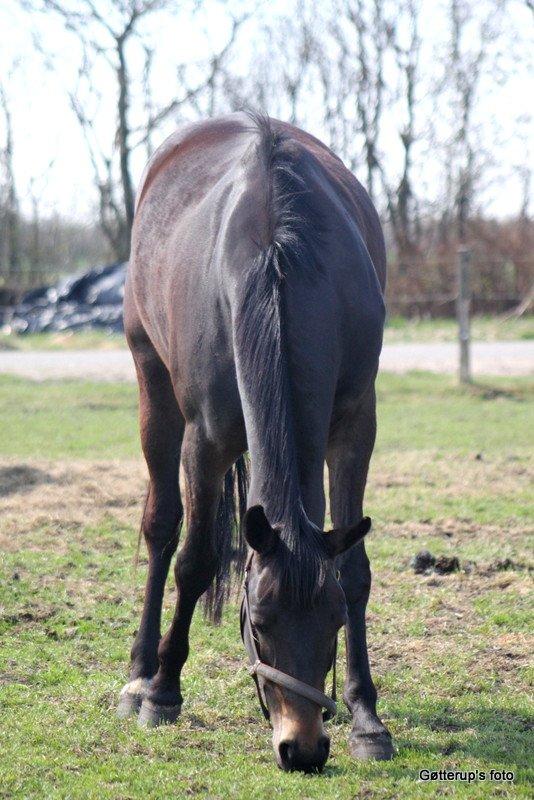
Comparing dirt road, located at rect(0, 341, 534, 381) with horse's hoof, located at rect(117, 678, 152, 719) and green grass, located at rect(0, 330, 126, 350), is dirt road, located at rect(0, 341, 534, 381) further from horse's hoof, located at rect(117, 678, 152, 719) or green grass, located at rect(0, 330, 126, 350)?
horse's hoof, located at rect(117, 678, 152, 719)

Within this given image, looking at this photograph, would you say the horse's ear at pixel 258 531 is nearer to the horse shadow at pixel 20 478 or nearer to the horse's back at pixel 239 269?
the horse's back at pixel 239 269

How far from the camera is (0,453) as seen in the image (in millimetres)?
8945

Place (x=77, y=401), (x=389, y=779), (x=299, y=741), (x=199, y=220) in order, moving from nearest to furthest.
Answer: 1. (x=299, y=741)
2. (x=389, y=779)
3. (x=199, y=220)
4. (x=77, y=401)

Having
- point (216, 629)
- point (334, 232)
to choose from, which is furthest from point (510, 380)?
point (334, 232)

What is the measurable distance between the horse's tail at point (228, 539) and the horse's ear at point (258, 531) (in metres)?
1.24

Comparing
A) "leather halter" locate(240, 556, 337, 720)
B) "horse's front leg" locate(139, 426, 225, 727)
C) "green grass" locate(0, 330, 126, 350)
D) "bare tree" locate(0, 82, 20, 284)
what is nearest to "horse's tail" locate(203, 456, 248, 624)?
"horse's front leg" locate(139, 426, 225, 727)

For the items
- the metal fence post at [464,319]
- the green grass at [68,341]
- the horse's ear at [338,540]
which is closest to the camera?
the horse's ear at [338,540]

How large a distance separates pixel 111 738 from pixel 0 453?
5936 mm

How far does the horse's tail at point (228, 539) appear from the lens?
12.7 feet

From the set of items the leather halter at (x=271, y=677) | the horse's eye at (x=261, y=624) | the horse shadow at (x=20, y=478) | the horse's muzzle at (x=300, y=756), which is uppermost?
the horse's eye at (x=261, y=624)

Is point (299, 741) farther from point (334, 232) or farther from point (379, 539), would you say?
point (379, 539)

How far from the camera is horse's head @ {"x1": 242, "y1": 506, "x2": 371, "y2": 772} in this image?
8.25 feet

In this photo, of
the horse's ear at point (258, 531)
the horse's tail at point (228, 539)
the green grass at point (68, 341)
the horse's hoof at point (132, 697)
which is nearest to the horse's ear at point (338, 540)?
the horse's ear at point (258, 531)

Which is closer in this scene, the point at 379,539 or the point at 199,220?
the point at 199,220
